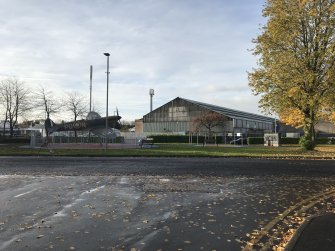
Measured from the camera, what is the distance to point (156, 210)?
923 centimetres

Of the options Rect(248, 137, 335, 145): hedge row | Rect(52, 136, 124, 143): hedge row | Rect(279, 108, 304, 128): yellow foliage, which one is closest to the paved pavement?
Rect(279, 108, 304, 128): yellow foliage

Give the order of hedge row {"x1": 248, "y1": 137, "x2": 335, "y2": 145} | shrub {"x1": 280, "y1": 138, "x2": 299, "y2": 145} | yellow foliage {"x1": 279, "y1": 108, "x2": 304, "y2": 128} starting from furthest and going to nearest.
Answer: shrub {"x1": 280, "y1": 138, "x2": 299, "y2": 145}, hedge row {"x1": 248, "y1": 137, "x2": 335, "y2": 145}, yellow foliage {"x1": 279, "y1": 108, "x2": 304, "y2": 128}

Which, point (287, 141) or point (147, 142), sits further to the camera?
point (287, 141)

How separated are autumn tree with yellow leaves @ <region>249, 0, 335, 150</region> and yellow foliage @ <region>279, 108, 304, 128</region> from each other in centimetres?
17

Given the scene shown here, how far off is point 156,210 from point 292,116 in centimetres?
3159

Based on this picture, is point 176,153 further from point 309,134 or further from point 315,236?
point 315,236

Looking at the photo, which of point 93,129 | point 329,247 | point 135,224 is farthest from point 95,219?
point 93,129

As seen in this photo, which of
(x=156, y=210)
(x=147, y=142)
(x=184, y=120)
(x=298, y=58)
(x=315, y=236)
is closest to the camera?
(x=315, y=236)

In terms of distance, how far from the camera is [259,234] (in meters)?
7.12

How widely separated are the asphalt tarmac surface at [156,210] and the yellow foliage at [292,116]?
23.0 m

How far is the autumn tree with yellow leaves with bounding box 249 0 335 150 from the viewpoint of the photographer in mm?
35219

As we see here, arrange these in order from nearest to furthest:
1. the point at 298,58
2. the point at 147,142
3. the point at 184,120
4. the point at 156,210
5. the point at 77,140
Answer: the point at 156,210 < the point at 298,58 < the point at 147,142 < the point at 77,140 < the point at 184,120

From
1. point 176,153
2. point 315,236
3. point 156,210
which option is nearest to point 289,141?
point 176,153

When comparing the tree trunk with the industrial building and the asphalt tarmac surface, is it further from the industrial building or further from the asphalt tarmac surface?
the industrial building
